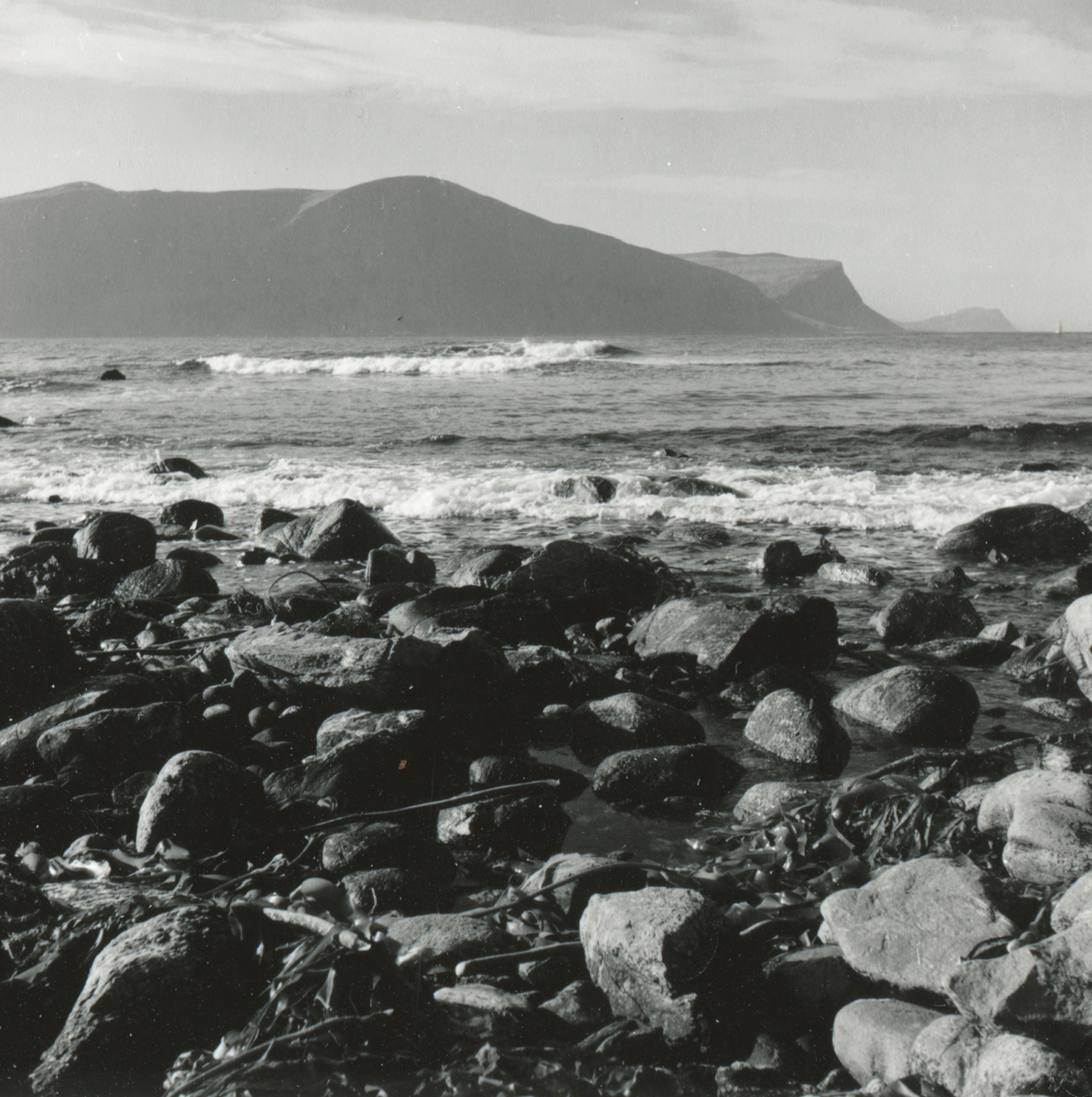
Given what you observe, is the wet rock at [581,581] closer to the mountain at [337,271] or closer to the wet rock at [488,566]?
the wet rock at [488,566]

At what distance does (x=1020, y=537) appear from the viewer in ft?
30.6

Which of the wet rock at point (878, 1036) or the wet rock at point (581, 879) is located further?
the wet rock at point (581, 879)

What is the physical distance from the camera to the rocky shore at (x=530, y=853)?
2.83 m

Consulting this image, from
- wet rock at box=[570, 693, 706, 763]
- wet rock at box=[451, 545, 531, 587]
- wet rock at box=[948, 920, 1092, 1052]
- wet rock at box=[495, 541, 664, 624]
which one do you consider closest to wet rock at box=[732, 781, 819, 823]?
wet rock at box=[570, 693, 706, 763]

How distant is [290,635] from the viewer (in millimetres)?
5707

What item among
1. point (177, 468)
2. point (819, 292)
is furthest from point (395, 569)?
point (819, 292)

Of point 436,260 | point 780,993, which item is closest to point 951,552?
point 780,993

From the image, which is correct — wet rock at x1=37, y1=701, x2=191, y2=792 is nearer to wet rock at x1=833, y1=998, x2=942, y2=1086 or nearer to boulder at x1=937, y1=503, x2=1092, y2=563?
wet rock at x1=833, y1=998, x2=942, y2=1086

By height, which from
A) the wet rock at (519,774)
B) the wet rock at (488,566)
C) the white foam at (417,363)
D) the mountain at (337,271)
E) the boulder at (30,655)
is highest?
the mountain at (337,271)

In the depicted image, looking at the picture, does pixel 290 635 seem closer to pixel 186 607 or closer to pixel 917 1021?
pixel 186 607

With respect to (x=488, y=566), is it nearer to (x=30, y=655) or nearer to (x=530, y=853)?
(x=30, y=655)

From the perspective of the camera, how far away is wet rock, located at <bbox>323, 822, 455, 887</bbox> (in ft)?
12.9

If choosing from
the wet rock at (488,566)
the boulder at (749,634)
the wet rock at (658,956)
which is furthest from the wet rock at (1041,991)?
the wet rock at (488,566)

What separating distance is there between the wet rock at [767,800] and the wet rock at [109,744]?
102 inches
